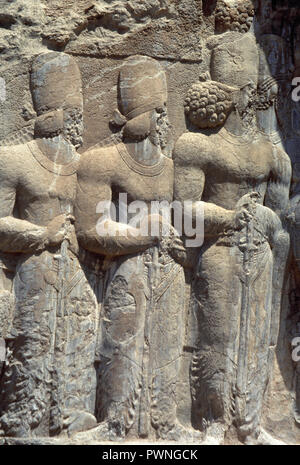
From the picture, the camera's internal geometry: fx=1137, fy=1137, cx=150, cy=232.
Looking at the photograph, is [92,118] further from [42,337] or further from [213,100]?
[42,337]

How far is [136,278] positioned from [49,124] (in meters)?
1.10

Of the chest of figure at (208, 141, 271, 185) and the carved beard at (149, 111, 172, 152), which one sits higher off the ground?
the carved beard at (149, 111, 172, 152)

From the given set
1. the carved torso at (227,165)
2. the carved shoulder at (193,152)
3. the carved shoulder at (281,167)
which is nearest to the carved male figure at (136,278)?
the carved shoulder at (193,152)

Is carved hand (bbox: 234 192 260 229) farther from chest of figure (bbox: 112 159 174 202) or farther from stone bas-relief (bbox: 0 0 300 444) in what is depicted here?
chest of figure (bbox: 112 159 174 202)

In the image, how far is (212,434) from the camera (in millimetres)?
7141

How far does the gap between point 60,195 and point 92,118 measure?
0.56 metres

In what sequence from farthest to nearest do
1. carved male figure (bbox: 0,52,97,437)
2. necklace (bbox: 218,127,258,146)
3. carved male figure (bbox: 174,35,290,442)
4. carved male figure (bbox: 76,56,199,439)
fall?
necklace (bbox: 218,127,258,146) → carved male figure (bbox: 174,35,290,442) → carved male figure (bbox: 76,56,199,439) → carved male figure (bbox: 0,52,97,437)

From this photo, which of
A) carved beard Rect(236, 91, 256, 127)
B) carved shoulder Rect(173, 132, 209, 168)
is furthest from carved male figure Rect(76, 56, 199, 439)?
carved beard Rect(236, 91, 256, 127)

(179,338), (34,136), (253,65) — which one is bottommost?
(179,338)

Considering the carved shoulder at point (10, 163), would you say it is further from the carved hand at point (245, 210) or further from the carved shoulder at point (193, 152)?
Answer: the carved hand at point (245, 210)

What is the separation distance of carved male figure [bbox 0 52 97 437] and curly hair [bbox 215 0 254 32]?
1006 mm

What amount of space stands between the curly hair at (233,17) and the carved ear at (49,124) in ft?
3.98

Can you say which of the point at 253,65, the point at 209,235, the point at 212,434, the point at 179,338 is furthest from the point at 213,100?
the point at 212,434

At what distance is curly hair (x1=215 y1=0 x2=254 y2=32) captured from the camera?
290 inches
